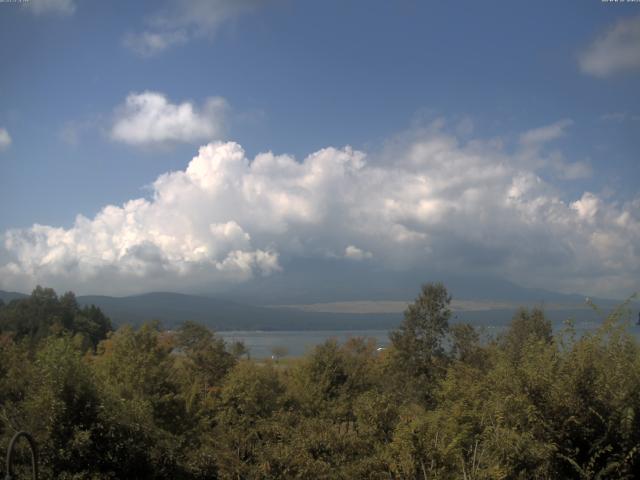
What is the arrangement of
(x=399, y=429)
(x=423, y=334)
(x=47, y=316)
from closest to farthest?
(x=399, y=429)
(x=423, y=334)
(x=47, y=316)

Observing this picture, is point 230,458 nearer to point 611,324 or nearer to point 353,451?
point 353,451

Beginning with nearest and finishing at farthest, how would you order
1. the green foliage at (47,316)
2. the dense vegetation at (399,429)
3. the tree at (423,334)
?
1. the dense vegetation at (399,429)
2. the tree at (423,334)
3. the green foliage at (47,316)

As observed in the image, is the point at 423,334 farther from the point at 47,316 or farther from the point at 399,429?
the point at 47,316

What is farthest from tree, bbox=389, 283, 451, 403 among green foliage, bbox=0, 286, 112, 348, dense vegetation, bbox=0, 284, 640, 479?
green foliage, bbox=0, 286, 112, 348

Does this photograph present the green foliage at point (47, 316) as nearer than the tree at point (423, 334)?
No

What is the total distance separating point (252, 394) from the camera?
25156 millimetres

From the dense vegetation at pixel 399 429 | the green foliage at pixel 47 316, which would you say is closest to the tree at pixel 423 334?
the dense vegetation at pixel 399 429

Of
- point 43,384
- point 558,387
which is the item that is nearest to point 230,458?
point 43,384

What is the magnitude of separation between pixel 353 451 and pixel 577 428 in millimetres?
5175

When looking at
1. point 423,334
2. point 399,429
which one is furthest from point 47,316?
point 399,429

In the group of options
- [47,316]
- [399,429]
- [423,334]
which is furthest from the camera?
[47,316]

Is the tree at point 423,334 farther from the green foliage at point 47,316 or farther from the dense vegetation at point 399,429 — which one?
the green foliage at point 47,316

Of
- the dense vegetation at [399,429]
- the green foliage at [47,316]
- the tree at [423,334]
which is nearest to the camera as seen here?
the dense vegetation at [399,429]

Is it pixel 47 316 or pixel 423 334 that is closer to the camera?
pixel 423 334
